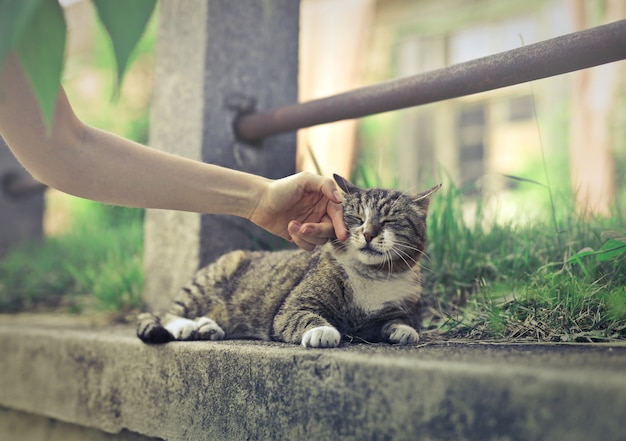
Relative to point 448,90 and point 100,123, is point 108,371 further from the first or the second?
point 100,123

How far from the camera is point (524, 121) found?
28.5ft

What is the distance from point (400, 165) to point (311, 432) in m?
8.09

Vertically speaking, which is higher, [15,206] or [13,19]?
[15,206]

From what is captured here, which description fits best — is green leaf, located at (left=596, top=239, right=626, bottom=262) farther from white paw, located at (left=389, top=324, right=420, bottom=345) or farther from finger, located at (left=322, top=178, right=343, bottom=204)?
finger, located at (left=322, top=178, right=343, bottom=204)

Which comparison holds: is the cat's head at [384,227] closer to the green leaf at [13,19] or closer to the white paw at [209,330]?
the white paw at [209,330]

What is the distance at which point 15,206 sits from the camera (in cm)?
518

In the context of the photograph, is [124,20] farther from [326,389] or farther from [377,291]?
[377,291]

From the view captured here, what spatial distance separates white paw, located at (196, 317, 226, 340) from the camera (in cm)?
231

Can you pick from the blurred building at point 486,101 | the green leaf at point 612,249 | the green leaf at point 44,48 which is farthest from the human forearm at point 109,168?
the blurred building at point 486,101

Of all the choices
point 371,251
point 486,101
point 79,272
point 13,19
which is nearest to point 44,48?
point 13,19

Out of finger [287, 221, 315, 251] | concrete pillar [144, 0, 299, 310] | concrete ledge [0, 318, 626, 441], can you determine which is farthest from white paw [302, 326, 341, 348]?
concrete pillar [144, 0, 299, 310]

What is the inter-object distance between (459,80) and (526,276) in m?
0.79

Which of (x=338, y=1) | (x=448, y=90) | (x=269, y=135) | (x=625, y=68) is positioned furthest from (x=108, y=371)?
(x=625, y=68)

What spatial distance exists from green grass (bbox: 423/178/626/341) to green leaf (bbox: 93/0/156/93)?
1.57 meters
